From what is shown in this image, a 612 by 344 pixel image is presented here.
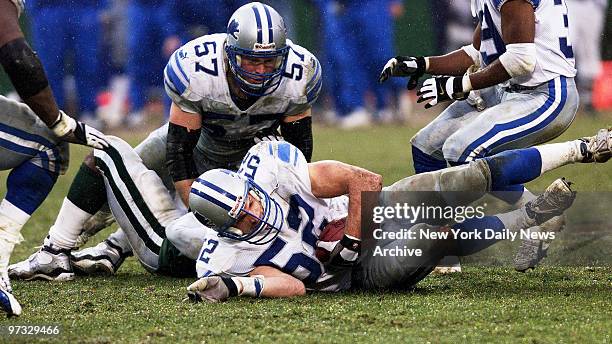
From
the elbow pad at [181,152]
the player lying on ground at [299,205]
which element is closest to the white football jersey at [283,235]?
the player lying on ground at [299,205]

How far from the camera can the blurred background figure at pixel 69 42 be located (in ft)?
34.0

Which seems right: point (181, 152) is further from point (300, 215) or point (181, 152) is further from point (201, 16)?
point (201, 16)

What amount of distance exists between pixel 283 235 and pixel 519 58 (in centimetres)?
147

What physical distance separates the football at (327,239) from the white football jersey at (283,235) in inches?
0.8

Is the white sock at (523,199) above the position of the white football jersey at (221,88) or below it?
below

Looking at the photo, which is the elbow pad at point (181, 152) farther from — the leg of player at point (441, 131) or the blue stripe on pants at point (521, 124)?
the blue stripe on pants at point (521, 124)

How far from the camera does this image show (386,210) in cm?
469

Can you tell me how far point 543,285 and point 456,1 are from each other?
216 inches

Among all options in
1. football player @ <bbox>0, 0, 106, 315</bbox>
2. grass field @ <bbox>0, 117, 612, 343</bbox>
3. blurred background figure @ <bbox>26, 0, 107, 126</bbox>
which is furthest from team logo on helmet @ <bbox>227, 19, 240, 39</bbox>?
blurred background figure @ <bbox>26, 0, 107, 126</bbox>

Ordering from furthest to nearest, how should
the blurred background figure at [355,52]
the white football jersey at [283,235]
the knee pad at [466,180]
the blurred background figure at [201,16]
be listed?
the blurred background figure at [355,52], the blurred background figure at [201,16], the white football jersey at [283,235], the knee pad at [466,180]

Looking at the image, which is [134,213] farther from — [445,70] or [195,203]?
[445,70]

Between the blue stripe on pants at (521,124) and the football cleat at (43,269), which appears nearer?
the blue stripe on pants at (521,124)

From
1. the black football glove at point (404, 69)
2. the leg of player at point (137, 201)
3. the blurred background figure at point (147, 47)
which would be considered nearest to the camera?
the leg of player at point (137, 201)

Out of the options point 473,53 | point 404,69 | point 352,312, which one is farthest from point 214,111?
point 352,312
